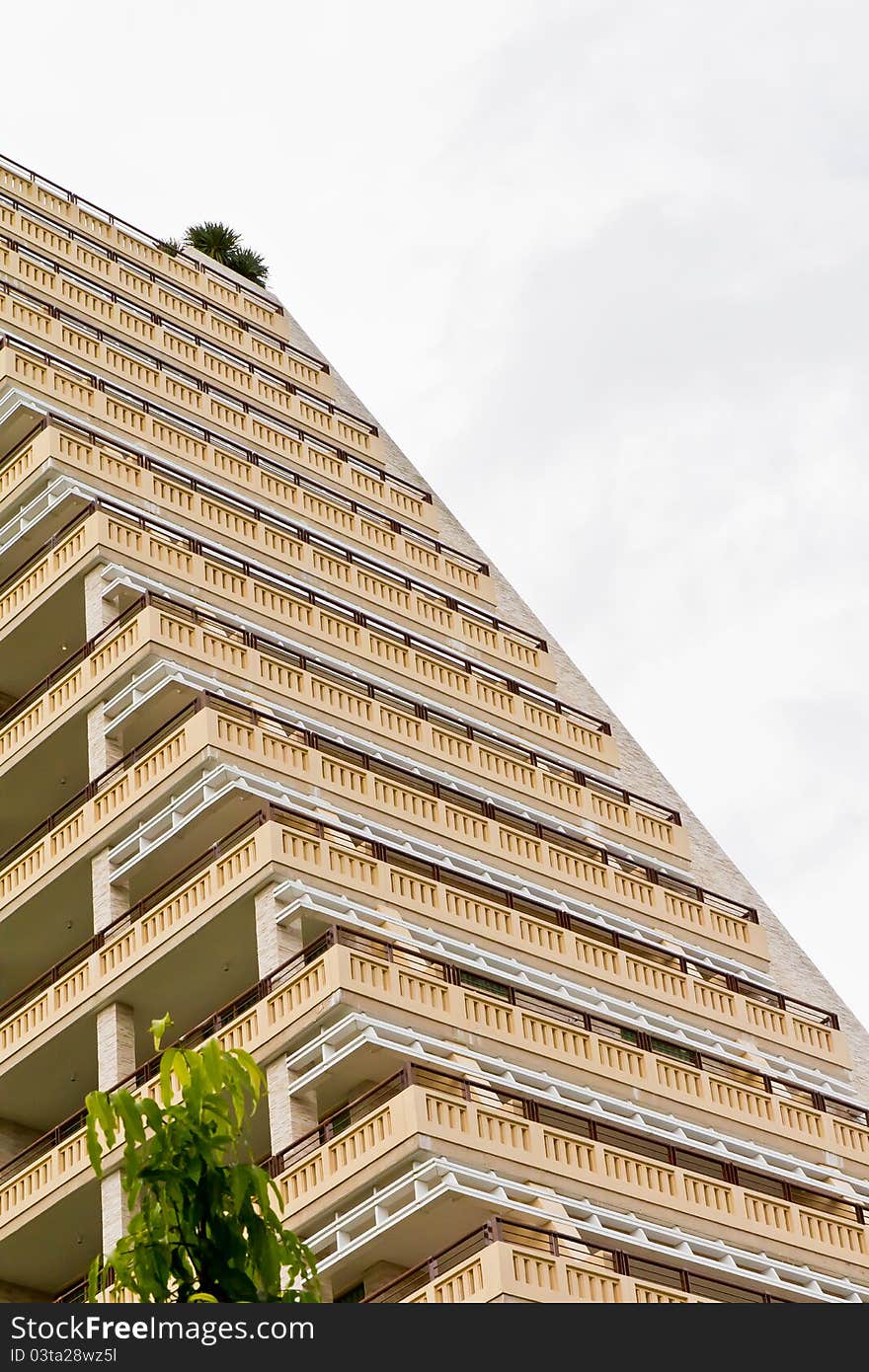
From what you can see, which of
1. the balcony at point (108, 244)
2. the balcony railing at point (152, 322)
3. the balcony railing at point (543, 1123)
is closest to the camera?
the balcony railing at point (543, 1123)

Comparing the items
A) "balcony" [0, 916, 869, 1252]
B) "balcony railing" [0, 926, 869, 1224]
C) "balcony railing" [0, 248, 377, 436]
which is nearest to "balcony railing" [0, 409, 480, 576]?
"balcony railing" [0, 248, 377, 436]

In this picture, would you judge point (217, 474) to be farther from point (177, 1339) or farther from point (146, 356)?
point (177, 1339)

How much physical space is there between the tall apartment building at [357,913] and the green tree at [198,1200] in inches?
667

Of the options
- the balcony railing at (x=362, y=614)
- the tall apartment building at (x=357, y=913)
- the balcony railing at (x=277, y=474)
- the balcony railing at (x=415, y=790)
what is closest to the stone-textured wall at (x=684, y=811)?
the tall apartment building at (x=357, y=913)

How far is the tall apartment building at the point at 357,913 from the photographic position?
3575cm

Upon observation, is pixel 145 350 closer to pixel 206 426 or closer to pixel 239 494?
pixel 206 426

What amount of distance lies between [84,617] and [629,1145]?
15920 mm

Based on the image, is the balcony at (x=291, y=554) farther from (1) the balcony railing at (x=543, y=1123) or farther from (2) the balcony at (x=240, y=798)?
(1) the balcony railing at (x=543, y=1123)

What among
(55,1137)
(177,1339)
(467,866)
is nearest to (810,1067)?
(467,866)

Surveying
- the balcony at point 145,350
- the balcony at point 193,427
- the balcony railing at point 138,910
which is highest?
the balcony at point 145,350

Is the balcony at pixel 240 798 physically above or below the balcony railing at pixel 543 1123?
above

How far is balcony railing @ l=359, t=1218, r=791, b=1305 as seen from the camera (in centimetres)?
3198

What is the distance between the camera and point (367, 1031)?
118 ft

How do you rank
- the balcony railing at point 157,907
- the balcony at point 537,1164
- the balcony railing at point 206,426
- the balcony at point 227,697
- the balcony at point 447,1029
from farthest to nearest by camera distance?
the balcony railing at point 206,426 → the balcony at point 227,697 → the balcony railing at point 157,907 → the balcony at point 447,1029 → the balcony at point 537,1164
